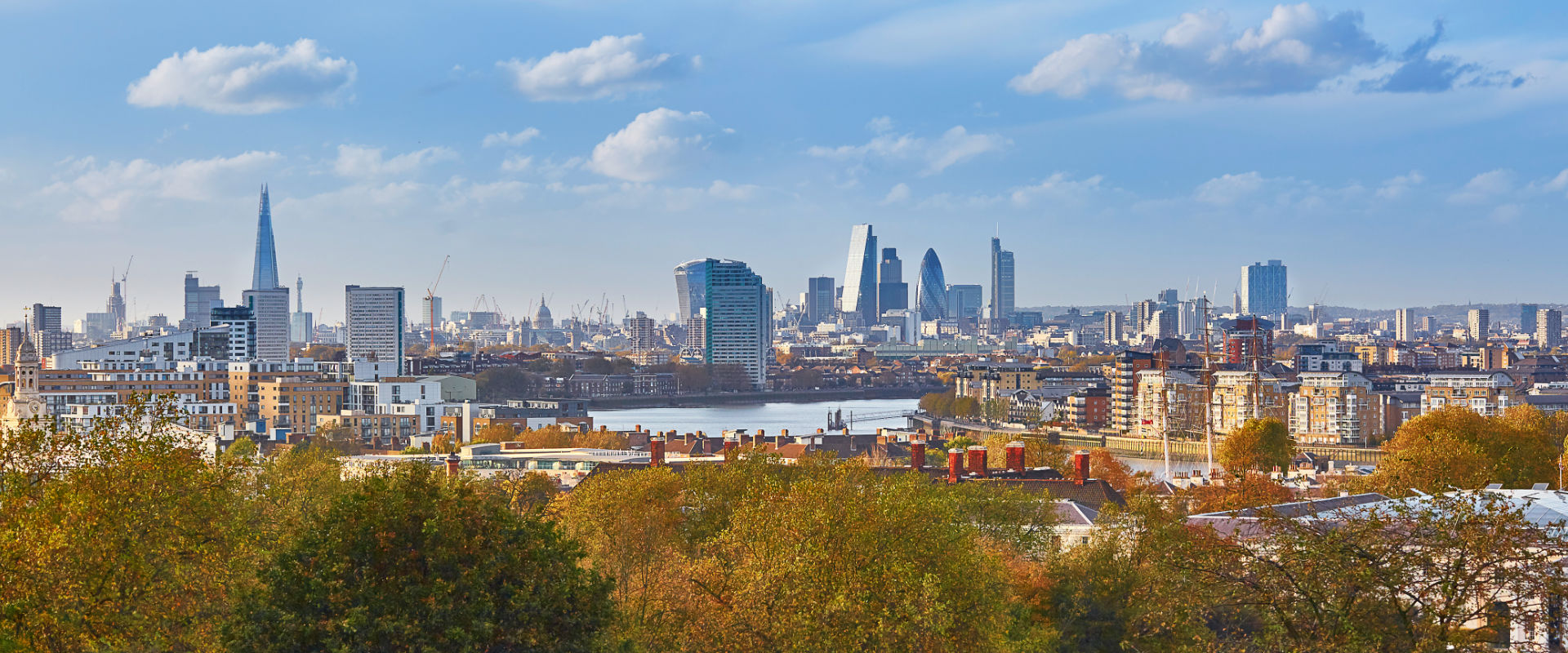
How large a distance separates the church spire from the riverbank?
69582 millimetres

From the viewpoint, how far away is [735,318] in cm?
12319

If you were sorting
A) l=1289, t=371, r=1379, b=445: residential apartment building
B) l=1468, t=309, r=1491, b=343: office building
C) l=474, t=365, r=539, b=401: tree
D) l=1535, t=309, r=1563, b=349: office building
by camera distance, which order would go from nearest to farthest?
l=1289, t=371, r=1379, b=445: residential apartment building
l=474, t=365, r=539, b=401: tree
l=1535, t=309, r=1563, b=349: office building
l=1468, t=309, r=1491, b=343: office building

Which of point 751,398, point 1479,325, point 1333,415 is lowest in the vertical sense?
point 751,398

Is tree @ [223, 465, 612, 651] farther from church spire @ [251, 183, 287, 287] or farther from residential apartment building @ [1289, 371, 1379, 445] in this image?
church spire @ [251, 183, 287, 287]

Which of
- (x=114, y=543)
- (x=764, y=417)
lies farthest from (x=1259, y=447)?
(x=764, y=417)

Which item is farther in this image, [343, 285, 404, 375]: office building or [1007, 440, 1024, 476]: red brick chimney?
[343, 285, 404, 375]: office building

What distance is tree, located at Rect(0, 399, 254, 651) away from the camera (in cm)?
738

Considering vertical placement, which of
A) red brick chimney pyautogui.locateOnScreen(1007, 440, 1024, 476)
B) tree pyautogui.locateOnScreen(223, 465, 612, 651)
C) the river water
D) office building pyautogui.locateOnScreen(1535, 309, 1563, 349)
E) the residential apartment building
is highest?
office building pyautogui.locateOnScreen(1535, 309, 1563, 349)

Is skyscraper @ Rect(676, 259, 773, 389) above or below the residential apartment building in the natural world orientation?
above

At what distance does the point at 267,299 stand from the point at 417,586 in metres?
135

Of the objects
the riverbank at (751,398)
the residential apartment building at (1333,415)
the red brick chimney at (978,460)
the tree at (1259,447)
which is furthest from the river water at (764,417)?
the red brick chimney at (978,460)

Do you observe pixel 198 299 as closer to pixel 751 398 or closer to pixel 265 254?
pixel 265 254

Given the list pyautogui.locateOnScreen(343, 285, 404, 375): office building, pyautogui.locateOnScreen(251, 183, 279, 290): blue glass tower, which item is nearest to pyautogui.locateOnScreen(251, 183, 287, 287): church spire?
pyautogui.locateOnScreen(251, 183, 279, 290): blue glass tower

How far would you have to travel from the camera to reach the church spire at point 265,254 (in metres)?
153
